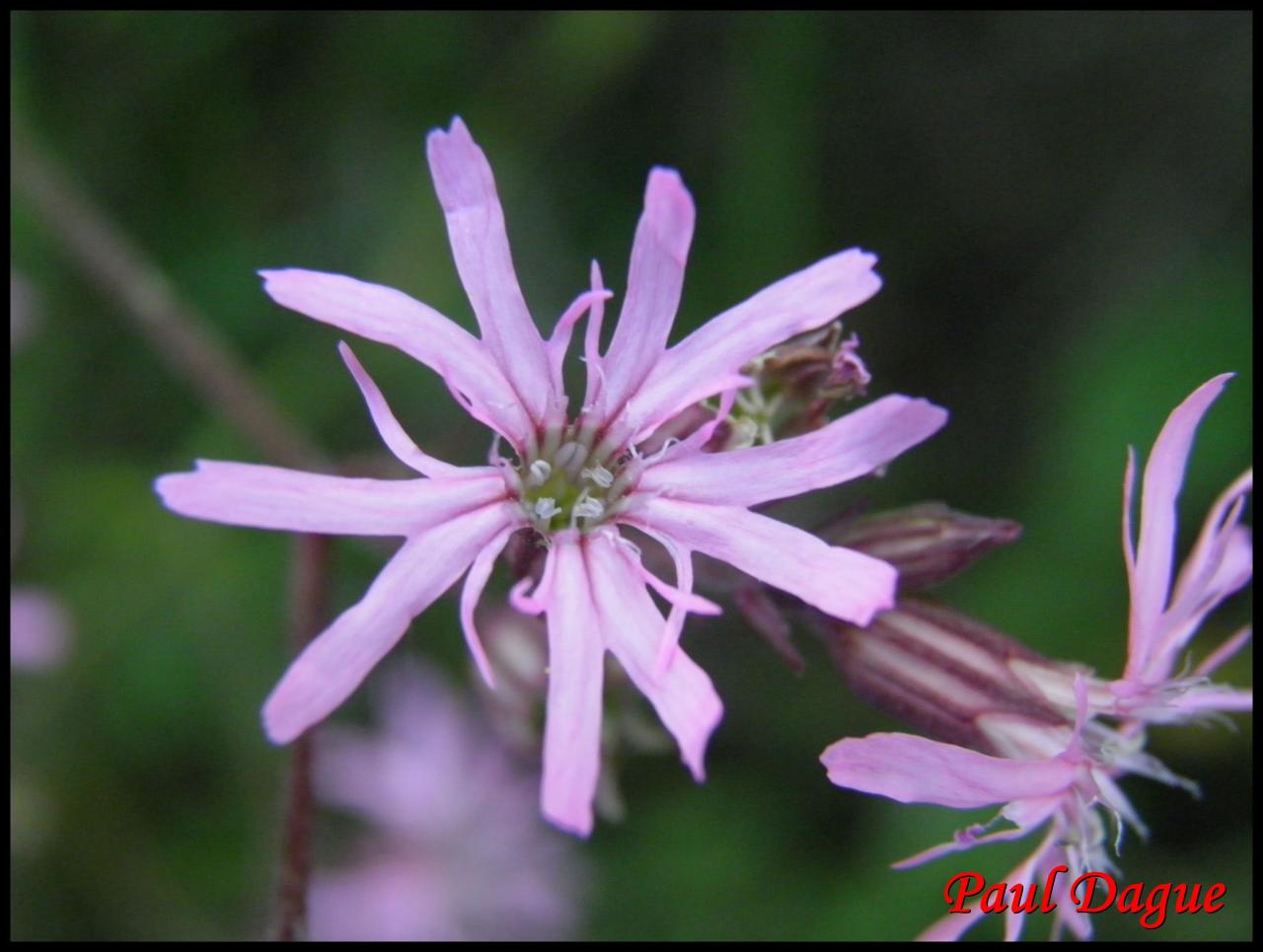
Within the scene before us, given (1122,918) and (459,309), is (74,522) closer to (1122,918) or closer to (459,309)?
(459,309)

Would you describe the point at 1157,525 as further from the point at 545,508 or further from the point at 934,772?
the point at 545,508

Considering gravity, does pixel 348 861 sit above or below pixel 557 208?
below

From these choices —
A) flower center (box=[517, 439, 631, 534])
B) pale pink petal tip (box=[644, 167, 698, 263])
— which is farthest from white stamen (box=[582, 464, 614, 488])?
pale pink petal tip (box=[644, 167, 698, 263])

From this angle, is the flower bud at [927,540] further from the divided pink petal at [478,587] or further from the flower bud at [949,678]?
the divided pink petal at [478,587]

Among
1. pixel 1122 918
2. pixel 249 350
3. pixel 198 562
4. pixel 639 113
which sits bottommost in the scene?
pixel 1122 918

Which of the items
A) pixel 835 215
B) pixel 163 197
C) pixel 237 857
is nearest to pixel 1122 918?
pixel 835 215

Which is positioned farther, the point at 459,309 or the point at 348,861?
the point at 348,861
